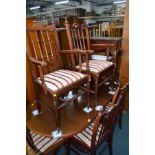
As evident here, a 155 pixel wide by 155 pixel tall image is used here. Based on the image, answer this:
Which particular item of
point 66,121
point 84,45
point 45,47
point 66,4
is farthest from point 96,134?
point 66,4

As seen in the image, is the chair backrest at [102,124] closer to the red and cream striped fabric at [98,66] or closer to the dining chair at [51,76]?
the dining chair at [51,76]

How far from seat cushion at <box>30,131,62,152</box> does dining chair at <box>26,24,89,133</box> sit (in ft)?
0.40

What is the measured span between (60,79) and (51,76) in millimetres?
133

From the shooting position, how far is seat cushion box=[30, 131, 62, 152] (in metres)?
1.41

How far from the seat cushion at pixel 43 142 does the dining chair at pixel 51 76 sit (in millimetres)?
123

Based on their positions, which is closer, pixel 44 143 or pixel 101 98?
pixel 44 143

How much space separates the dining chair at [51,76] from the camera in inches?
59.4

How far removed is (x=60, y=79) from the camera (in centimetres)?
164

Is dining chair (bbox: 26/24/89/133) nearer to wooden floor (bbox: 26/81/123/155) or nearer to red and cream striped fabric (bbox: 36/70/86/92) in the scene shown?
red and cream striped fabric (bbox: 36/70/86/92)

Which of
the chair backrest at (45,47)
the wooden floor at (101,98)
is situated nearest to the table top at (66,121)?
the wooden floor at (101,98)

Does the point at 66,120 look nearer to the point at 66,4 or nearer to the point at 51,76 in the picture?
the point at 51,76
